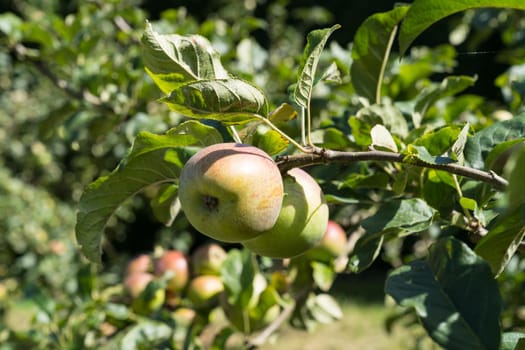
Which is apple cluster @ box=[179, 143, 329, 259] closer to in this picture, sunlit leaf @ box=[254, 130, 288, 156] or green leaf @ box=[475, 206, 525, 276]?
sunlit leaf @ box=[254, 130, 288, 156]

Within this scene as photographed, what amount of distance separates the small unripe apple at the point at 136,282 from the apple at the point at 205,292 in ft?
0.38

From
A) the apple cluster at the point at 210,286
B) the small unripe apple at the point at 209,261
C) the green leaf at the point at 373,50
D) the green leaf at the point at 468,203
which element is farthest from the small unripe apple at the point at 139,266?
the green leaf at the point at 468,203

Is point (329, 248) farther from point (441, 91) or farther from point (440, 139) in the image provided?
point (440, 139)

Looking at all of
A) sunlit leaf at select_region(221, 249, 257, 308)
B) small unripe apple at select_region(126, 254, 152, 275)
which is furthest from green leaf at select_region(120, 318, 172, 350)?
small unripe apple at select_region(126, 254, 152, 275)

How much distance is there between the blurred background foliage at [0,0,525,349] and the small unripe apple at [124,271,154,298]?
9cm

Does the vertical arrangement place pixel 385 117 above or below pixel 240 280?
above

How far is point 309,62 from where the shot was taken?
698mm

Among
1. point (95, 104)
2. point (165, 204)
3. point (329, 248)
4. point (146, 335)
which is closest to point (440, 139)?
point (165, 204)

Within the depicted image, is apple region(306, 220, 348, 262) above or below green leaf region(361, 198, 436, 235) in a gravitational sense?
below

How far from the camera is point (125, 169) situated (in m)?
0.78

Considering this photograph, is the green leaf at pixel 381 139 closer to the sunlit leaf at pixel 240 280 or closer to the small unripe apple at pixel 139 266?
the sunlit leaf at pixel 240 280

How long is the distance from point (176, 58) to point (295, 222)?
0.81 feet

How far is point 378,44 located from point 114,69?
1.04 metres

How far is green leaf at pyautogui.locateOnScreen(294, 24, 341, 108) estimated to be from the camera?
689 mm
